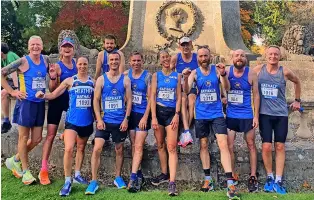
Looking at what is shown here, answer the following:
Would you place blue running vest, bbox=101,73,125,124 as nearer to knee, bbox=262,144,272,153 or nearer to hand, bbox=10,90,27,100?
hand, bbox=10,90,27,100

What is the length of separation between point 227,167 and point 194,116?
951 millimetres

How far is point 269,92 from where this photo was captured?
219 inches

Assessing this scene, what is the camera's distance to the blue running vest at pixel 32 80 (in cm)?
562

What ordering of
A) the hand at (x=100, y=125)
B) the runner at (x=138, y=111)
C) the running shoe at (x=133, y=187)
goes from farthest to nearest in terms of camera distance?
the runner at (x=138, y=111) < the hand at (x=100, y=125) < the running shoe at (x=133, y=187)

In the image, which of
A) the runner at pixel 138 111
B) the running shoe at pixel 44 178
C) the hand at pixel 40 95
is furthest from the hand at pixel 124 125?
the running shoe at pixel 44 178

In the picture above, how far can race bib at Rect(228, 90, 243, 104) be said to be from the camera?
5.52 metres

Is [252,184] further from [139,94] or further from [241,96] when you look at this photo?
[139,94]

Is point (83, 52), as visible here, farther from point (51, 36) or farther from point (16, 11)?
point (16, 11)

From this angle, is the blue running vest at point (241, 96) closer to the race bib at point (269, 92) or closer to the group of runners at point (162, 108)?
the group of runners at point (162, 108)

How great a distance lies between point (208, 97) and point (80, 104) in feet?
6.08

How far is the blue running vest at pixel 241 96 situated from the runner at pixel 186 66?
1.92 ft

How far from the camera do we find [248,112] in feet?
18.1

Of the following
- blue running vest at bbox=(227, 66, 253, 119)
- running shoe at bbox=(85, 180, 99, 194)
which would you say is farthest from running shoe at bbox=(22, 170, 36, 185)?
blue running vest at bbox=(227, 66, 253, 119)

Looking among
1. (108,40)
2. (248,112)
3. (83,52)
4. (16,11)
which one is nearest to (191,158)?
(248,112)
